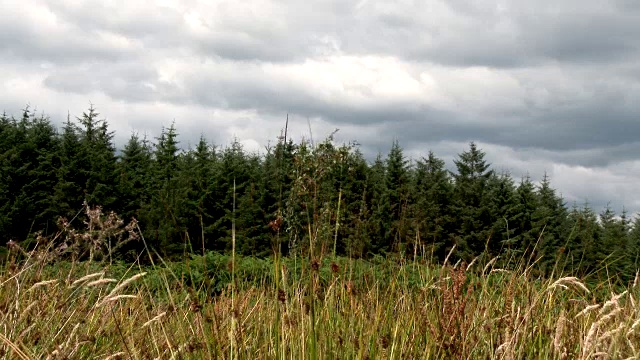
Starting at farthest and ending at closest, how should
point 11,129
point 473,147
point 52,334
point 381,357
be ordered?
point 473,147 < point 11,129 < point 52,334 < point 381,357

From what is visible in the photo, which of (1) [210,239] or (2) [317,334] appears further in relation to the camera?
(1) [210,239]

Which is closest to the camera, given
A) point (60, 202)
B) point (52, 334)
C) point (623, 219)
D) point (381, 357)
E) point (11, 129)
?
point (381, 357)

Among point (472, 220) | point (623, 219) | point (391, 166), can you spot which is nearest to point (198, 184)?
point (391, 166)

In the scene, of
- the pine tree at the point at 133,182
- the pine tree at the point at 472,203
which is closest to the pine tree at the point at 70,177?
the pine tree at the point at 133,182

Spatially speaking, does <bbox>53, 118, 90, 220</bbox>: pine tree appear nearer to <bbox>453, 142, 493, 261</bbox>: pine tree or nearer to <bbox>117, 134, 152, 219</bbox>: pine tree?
<bbox>117, 134, 152, 219</bbox>: pine tree

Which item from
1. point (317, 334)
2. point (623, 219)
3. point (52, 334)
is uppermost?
point (317, 334)

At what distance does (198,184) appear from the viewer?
2900 centimetres

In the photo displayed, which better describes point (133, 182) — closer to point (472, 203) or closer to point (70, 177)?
point (70, 177)

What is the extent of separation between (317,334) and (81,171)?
84.3 feet

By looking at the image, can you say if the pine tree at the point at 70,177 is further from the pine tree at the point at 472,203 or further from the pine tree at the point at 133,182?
the pine tree at the point at 472,203

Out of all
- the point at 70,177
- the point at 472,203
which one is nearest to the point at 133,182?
the point at 70,177

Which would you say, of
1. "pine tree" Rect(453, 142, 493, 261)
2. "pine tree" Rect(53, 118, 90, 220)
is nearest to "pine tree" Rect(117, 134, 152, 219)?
"pine tree" Rect(53, 118, 90, 220)

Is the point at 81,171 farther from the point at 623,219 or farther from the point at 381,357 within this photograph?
the point at 623,219

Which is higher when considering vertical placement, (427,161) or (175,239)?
(427,161)
